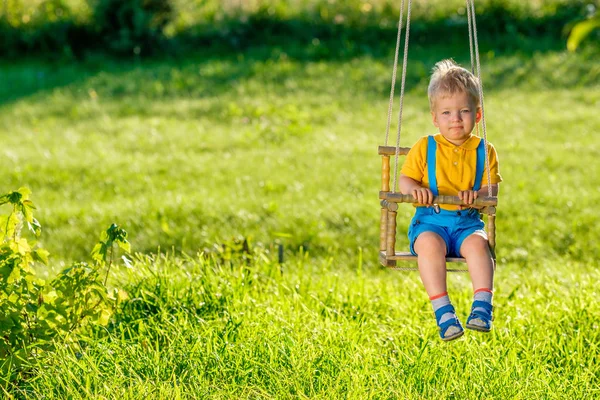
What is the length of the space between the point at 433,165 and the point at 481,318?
806mm

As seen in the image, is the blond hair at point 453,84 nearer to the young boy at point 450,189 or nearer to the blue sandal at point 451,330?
the young boy at point 450,189

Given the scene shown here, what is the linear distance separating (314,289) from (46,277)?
213cm

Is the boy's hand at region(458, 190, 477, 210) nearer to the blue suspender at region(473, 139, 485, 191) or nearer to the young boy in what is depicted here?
the young boy

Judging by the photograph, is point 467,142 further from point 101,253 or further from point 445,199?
point 101,253

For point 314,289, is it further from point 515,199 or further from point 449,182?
point 515,199

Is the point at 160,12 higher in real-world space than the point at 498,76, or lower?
higher

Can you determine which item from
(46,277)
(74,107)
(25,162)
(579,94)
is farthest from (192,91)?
(46,277)

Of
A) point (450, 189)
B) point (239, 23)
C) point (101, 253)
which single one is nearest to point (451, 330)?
point (450, 189)

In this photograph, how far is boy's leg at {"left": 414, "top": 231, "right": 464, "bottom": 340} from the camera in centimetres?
366

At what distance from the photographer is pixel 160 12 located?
1405 cm

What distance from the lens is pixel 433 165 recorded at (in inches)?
161

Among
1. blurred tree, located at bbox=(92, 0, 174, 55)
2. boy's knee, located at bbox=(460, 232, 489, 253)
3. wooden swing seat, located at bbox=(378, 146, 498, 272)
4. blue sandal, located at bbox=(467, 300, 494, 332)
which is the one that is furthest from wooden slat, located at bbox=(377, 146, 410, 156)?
blurred tree, located at bbox=(92, 0, 174, 55)

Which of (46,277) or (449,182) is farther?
(46,277)

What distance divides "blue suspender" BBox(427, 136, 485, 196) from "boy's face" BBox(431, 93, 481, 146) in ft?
0.39
